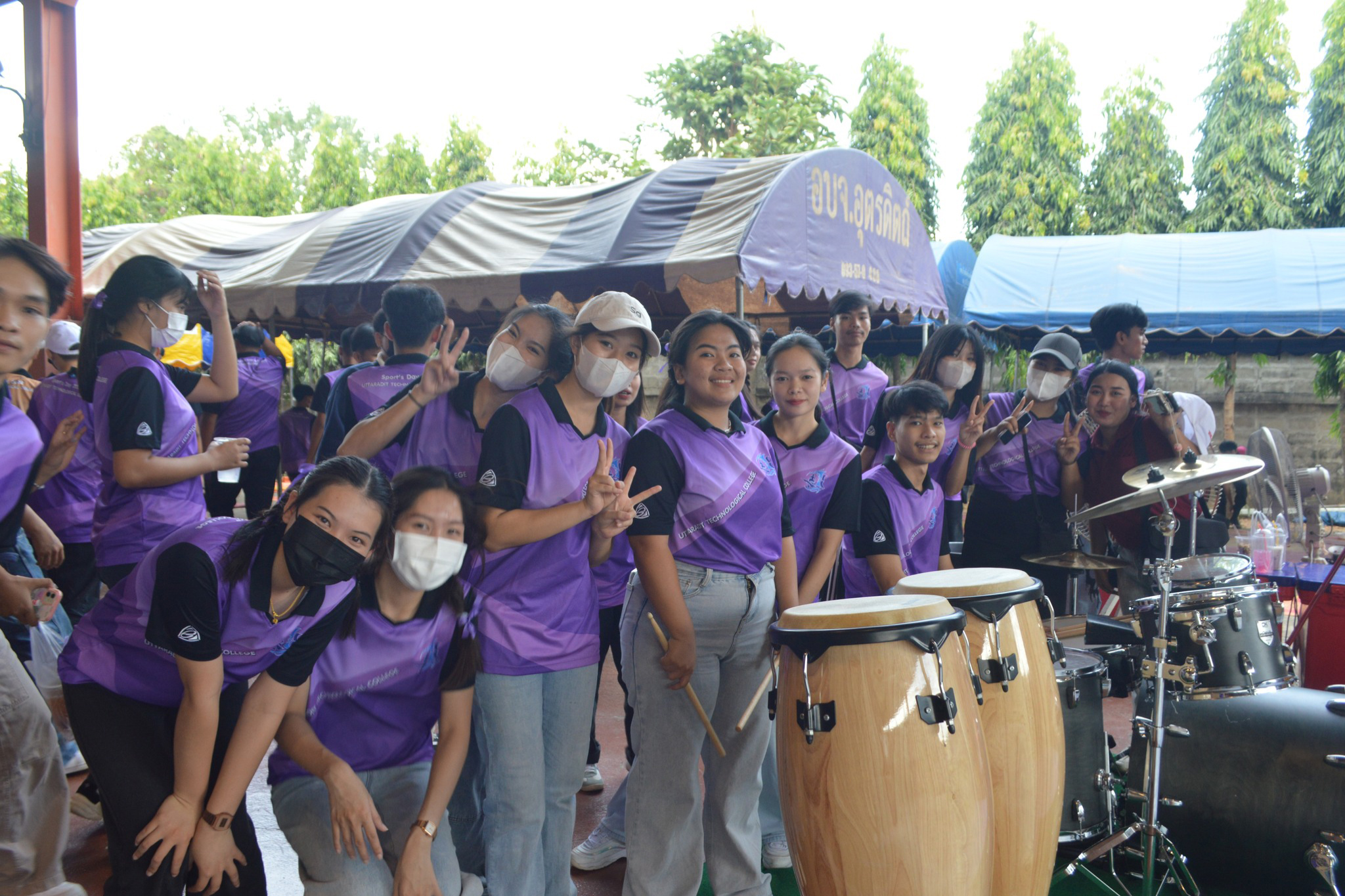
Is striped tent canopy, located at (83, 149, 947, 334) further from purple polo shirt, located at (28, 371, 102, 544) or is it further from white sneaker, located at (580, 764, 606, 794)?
purple polo shirt, located at (28, 371, 102, 544)

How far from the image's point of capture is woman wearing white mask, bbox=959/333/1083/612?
4.45 m

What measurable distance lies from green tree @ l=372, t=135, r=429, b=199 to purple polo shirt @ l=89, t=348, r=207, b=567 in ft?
70.7

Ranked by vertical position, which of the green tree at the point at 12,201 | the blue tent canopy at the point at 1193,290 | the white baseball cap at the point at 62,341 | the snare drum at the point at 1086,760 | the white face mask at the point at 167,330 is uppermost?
the green tree at the point at 12,201

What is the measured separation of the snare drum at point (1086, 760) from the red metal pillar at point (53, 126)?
5538 millimetres

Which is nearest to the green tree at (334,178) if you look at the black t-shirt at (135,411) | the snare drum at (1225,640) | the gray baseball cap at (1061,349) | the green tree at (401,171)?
the green tree at (401,171)

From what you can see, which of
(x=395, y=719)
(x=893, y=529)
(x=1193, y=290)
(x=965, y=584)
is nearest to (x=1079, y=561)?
(x=893, y=529)

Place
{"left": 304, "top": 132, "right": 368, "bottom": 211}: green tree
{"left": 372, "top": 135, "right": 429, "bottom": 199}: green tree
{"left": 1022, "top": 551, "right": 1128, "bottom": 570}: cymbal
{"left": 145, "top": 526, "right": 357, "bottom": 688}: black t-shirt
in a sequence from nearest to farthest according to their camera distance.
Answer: {"left": 145, "top": 526, "right": 357, "bottom": 688}: black t-shirt → {"left": 1022, "top": 551, "right": 1128, "bottom": 570}: cymbal → {"left": 304, "top": 132, "right": 368, "bottom": 211}: green tree → {"left": 372, "top": 135, "right": 429, "bottom": 199}: green tree

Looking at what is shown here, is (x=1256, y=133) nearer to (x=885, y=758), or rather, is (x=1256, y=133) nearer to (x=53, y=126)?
(x=53, y=126)

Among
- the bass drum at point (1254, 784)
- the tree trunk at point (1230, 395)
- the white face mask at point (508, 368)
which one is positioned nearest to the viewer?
the bass drum at point (1254, 784)

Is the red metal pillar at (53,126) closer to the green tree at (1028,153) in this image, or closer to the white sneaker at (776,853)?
the white sneaker at (776,853)

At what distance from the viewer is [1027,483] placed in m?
4.50

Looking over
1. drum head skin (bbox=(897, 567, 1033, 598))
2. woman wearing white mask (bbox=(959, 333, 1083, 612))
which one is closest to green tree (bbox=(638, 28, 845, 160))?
woman wearing white mask (bbox=(959, 333, 1083, 612))

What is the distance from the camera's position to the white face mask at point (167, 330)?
10.5 feet

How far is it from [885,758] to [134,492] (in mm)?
2512
